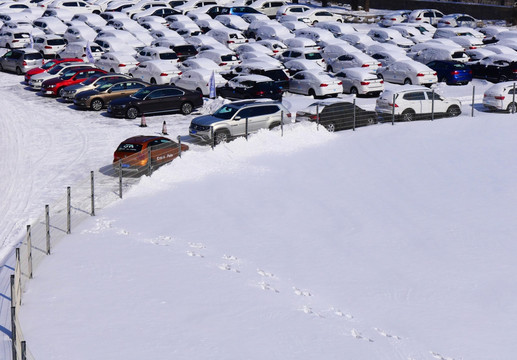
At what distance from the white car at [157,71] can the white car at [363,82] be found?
8757mm

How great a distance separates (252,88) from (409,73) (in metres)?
8.64

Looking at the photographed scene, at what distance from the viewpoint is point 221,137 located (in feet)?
103

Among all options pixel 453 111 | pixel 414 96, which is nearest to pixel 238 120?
pixel 414 96

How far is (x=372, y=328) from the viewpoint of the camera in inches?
686

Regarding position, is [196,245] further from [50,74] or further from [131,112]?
[50,74]

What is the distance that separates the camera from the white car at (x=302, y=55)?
48.5 metres

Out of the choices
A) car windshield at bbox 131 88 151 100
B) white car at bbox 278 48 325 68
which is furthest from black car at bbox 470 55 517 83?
car windshield at bbox 131 88 151 100

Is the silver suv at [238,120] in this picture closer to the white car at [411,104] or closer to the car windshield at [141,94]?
the white car at [411,104]

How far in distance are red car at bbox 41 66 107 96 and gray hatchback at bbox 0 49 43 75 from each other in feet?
19.2

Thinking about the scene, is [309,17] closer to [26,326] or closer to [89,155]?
[89,155]

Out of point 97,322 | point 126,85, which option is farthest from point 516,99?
point 97,322

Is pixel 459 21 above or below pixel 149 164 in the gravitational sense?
below

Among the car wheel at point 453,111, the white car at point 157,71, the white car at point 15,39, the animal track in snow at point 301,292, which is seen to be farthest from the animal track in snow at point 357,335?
the white car at point 15,39

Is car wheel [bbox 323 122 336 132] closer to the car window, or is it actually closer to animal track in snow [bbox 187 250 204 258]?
the car window
